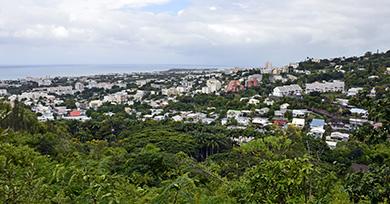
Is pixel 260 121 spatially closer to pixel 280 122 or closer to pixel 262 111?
pixel 280 122

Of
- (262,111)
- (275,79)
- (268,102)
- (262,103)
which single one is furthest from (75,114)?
(275,79)

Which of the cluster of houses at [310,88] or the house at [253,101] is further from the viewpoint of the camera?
the cluster of houses at [310,88]

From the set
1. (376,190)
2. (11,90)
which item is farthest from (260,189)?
(11,90)

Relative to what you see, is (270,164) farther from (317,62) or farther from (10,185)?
(317,62)

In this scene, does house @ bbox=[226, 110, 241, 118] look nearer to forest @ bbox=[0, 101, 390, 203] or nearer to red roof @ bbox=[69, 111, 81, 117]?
forest @ bbox=[0, 101, 390, 203]

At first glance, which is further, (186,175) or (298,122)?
(298,122)

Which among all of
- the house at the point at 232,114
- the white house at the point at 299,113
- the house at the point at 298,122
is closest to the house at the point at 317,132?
the house at the point at 298,122

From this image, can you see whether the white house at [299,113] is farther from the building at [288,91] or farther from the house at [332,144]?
the house at [332,144]
